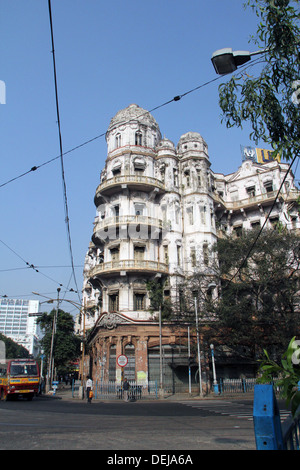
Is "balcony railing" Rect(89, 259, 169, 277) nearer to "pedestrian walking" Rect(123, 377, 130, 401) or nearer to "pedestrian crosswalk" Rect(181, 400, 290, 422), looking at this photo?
"pedestrian walking" Rect(123, 377, 130, 401)

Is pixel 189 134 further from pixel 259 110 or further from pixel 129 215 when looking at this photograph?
pixel 259 110

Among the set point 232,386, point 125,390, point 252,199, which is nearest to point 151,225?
point 252,199

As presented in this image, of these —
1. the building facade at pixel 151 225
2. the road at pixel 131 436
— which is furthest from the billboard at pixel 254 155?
the road at pixel 131 436

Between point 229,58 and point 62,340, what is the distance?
47.5 meters

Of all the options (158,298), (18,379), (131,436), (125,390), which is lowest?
(125,390)

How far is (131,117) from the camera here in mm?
38312

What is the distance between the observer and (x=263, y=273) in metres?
27.1

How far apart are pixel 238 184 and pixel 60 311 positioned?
29500mm

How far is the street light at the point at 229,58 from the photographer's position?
771 centimetres

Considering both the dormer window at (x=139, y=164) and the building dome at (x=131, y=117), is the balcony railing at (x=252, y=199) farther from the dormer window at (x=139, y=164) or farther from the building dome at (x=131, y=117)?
the building dome at (x=131, y=117)

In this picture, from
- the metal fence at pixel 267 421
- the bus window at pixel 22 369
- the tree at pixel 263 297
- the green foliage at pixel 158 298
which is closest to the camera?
the metal fence at pixel 267 421

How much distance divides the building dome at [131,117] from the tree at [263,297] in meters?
17.4

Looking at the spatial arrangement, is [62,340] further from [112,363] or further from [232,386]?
[232,386]

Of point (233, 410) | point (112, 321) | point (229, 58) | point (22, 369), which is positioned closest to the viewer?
point (229, 58)
